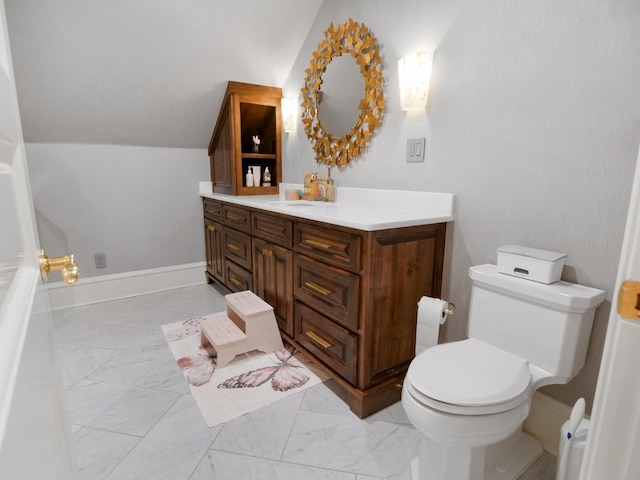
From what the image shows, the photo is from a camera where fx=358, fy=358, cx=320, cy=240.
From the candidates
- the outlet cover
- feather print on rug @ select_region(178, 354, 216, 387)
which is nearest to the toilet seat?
feather print on rug @ select_region(178, 354, 216, 387)

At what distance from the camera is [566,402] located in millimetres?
1422

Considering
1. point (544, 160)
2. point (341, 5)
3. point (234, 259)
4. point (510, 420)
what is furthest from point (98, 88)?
point (510, 420)

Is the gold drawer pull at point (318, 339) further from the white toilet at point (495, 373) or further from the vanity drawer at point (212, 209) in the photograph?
the vanity drawer at point (212, 209)

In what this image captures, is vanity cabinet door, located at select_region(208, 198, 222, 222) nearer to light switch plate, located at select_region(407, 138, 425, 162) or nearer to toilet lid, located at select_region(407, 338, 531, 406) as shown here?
light switch plate, located at select_region(407, 138, 425, 162)

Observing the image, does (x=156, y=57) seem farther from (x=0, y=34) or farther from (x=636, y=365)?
(x=636, y=365)

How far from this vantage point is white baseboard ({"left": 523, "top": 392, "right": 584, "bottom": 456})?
1427mm

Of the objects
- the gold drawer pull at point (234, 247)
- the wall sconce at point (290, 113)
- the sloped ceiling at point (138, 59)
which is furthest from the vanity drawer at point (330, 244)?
the sloped ceiling at point (138, 59)

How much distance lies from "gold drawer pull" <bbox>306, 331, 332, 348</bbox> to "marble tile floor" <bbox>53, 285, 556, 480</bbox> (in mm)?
237

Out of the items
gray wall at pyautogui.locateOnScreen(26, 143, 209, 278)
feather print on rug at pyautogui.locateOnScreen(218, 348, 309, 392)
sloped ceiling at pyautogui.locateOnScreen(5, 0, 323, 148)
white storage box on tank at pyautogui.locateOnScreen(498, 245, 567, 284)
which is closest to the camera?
white storage box on tank at pyautogui.locateOnScreen(498, 245, 567, 284)

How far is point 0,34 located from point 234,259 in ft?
7.38

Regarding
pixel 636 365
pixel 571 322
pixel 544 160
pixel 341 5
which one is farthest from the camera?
pixel 341 5

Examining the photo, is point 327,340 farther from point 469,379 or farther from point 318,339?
point 469,379

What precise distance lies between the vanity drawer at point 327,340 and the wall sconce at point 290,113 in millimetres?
1508

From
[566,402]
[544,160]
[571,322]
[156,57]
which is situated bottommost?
[566,402]
